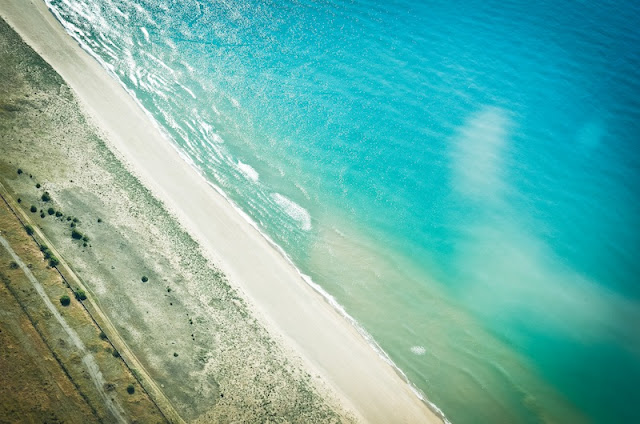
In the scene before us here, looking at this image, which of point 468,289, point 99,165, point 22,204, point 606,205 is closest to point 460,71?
point 606,205

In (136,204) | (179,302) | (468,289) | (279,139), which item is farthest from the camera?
(279,139)

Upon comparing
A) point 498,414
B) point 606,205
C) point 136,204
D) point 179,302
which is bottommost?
point 498,414

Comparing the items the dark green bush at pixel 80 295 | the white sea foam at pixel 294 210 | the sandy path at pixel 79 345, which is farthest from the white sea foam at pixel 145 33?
the dark green bush at pixel 80 295

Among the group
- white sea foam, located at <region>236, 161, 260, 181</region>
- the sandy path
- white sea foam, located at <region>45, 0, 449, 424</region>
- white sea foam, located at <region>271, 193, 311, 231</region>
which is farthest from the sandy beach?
the sandy path

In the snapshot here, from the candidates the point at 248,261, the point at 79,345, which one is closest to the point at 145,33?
the point at 248,261

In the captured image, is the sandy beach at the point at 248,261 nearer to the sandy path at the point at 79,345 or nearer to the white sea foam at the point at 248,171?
the white sea foam at the point at 248,171

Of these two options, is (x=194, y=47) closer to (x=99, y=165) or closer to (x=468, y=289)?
(x=99, y=165)
